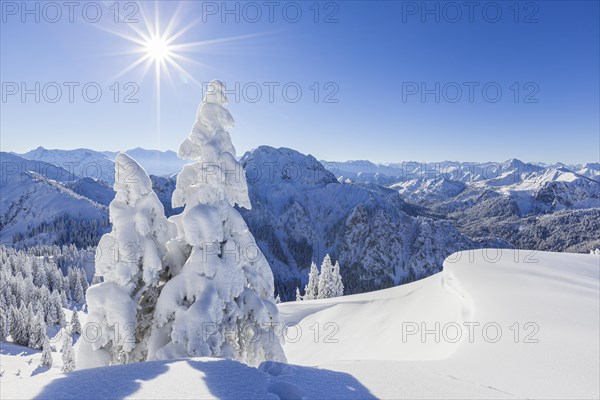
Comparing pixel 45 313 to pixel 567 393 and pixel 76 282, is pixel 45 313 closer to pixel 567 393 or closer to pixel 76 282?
pixel 76 282

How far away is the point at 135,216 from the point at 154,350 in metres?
3.76

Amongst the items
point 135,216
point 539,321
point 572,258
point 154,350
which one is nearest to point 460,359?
point 539,321

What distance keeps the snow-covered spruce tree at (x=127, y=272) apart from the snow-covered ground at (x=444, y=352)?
422 cm

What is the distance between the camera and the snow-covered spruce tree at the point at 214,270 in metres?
8.84

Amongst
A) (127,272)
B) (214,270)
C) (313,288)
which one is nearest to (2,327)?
(313,288)

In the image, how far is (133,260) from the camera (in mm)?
9141

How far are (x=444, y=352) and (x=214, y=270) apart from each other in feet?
22.6

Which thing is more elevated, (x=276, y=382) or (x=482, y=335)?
(x=276, y=382)

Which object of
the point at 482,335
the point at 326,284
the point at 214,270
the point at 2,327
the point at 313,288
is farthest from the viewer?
the point at 2,327

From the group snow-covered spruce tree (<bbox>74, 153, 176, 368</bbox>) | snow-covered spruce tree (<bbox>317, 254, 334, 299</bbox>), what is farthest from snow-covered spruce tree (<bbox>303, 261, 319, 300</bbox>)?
snow-covered spruce tree (<bbox>74, 153, 176, 368</bbox>)

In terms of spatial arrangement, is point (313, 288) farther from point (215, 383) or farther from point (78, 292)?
point (78, 292)

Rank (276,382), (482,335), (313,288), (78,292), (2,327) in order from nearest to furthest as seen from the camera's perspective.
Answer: (276,382) → (482,335) → (313,288) → (2,327) → (78,292)

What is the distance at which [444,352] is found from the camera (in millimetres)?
9281

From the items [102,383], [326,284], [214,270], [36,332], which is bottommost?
[36,332]
